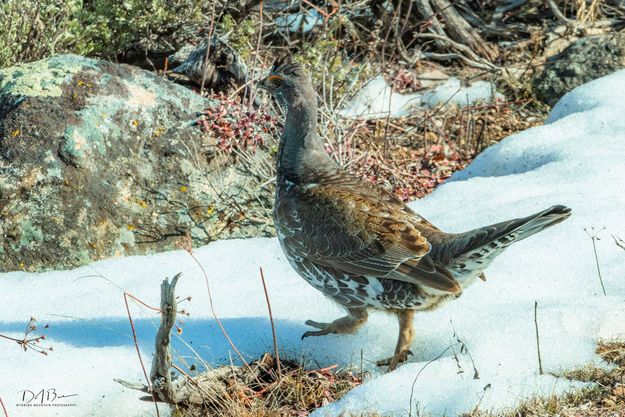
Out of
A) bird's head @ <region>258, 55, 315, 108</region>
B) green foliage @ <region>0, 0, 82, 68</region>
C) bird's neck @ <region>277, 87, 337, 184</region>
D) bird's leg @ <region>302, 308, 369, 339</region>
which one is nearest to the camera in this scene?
bird's leg @ <region>302, 308, 369, 339</region>

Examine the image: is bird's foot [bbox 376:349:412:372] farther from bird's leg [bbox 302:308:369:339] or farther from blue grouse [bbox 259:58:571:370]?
bird's leg [bbox 302:308:369:339]

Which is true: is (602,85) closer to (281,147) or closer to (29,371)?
(281,147)

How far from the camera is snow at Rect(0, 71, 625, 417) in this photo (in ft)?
12.4

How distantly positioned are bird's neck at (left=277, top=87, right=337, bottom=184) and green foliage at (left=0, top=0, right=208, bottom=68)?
2.81 meters

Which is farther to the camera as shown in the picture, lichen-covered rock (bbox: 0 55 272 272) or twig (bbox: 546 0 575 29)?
twig (bbox: 546 0 575 29)

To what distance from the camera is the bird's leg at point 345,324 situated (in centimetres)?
443

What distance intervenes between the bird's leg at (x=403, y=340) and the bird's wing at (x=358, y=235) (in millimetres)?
253

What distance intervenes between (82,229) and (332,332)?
1904mm

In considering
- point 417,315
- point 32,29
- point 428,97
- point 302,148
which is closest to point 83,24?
point 32,29

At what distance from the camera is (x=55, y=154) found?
214 inches

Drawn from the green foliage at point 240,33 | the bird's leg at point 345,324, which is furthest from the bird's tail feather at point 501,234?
the green foliage at point 240,33

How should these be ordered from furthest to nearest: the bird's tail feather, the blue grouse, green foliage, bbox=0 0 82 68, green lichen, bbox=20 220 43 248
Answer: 1. green foliage, bbox=0 0 82 68
2. green lichen, bbox=20 220 43 248
3. the blue grouse
4. the bird's tail feather

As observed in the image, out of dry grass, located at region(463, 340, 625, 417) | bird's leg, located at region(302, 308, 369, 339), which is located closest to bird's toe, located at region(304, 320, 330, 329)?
bird's leg, located at region(302, 308, 369, 339)

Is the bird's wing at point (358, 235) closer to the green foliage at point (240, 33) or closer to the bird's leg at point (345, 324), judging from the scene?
the bird's leg at point (345, 324)
